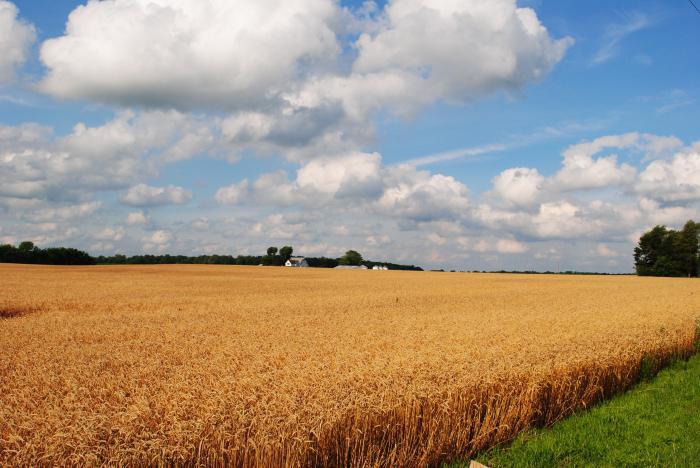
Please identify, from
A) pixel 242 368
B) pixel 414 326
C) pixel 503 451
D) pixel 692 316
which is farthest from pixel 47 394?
pixel 692 316

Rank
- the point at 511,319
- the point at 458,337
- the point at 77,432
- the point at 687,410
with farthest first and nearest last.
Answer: the point at 511,319 → the point at 458,337 → the point at 687,410 → the point at 77,432

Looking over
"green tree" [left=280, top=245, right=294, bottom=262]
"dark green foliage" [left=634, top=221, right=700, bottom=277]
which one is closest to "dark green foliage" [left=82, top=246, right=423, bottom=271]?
"green tree" [left=280, top=245, right=294, bottom=262]

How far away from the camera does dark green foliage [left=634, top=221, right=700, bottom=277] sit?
9575 cm

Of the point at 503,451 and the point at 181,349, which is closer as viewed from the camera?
the point at 503,451

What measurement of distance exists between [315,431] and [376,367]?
8.16 ft

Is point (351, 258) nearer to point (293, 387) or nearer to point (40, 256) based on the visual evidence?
point (40, 256)

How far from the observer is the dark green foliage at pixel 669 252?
95.8m

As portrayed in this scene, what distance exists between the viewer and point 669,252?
99500mm

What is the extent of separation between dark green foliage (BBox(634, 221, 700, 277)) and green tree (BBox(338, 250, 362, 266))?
66977 mm

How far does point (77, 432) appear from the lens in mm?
4746

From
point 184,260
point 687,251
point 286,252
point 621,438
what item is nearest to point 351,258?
point 286,252

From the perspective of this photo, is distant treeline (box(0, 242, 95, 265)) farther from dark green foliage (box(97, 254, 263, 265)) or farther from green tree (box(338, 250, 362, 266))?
green tree (box(338, 250, 362, 266))

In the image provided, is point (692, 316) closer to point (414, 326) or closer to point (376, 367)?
point (414, 326)

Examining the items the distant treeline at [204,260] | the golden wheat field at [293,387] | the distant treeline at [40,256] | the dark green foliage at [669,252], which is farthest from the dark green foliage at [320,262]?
the golden wheat field at [293,387]
